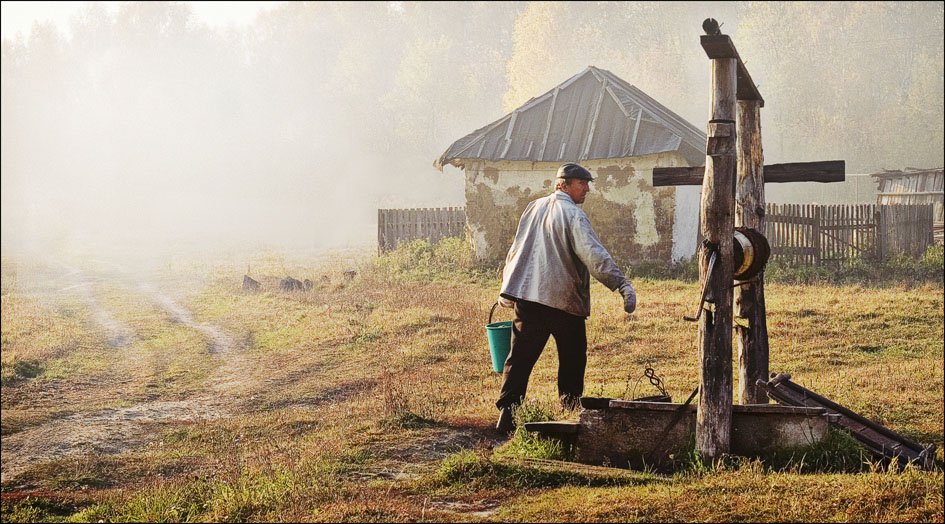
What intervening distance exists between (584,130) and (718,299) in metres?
14.3

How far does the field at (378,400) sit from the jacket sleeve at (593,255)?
3.76ft

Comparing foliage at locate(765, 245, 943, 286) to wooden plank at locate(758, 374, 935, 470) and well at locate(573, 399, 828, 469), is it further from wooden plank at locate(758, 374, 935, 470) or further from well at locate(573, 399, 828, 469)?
well at locate(573, 399, 828, 469)

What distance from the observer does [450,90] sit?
60.6 m

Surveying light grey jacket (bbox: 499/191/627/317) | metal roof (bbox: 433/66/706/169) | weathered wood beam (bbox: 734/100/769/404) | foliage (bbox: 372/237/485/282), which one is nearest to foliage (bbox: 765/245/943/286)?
metal roof (bbox: 433/66/706/169)

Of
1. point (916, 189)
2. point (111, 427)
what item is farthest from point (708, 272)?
point (916, 189)

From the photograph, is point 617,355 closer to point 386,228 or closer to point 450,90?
point 386,228

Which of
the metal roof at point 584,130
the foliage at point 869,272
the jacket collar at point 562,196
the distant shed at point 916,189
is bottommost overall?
the foliage at point 869,272

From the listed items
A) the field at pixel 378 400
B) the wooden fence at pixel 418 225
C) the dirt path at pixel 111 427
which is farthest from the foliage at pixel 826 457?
the wooden fence at pixel 418 225

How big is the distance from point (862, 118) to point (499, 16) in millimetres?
29613

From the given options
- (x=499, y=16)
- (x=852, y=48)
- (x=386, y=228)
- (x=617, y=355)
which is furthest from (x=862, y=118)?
(x=617, y=355)

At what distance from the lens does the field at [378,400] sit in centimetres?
541

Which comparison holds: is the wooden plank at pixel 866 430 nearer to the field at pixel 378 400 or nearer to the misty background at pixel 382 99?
the field at pixel 378 400

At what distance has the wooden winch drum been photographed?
6129 millimetres

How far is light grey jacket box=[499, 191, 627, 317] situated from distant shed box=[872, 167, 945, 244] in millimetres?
21574
